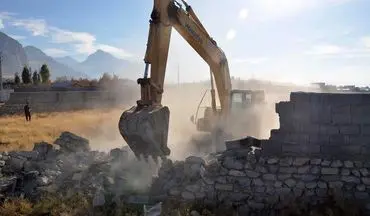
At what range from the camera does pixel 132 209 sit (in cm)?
838

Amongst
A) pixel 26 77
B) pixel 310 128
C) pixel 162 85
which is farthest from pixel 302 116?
pixel 26 77

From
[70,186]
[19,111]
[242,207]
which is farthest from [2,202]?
[19,111]

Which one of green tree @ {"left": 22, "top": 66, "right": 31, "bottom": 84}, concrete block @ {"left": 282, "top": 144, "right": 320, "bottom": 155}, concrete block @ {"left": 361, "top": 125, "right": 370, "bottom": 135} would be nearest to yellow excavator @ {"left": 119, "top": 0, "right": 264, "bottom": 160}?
concrete block @ {"left": 282, "top": 144, "right": 320, "bottom": 155}

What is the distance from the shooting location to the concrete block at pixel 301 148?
323 inches

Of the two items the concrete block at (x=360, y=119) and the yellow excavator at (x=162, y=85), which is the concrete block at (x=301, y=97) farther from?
the yellow excavator at (x=162, y=85)

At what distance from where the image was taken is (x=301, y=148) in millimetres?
8250

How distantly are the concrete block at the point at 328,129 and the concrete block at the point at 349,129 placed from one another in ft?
0.28

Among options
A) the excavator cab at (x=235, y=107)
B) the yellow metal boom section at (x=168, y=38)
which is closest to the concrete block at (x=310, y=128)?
the yellow metal boom section at (x=168, y=38)

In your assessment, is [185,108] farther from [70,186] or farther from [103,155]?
[70,186]

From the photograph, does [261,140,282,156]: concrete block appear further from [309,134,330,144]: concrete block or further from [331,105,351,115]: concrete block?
[331,105,351,115]: concrete block

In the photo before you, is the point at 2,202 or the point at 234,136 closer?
the point at 2,202

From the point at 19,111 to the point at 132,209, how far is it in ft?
101

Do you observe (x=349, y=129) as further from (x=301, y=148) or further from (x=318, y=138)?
(x=301, y=148)

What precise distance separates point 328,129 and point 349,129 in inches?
14.1
